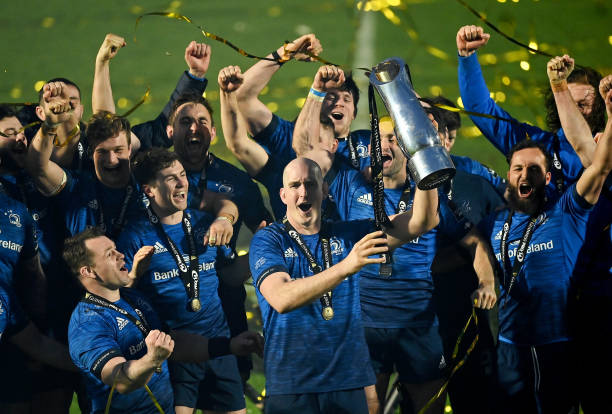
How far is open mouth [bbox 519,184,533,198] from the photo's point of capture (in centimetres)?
309

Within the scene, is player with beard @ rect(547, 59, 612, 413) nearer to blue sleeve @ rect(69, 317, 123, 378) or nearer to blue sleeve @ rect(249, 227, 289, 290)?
blue sleeve @ rect(249, 227, 289, 290)

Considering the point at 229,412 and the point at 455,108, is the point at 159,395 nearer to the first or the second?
the point at 229,412

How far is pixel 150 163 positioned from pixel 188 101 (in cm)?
34

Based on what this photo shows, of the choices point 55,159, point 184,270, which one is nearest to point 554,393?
point 184,270

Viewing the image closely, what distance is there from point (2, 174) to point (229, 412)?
1.48m

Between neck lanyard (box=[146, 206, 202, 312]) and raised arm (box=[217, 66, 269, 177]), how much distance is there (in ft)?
1.35

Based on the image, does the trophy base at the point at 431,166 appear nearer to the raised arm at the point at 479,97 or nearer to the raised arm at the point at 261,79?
the raised arm at the point at 479,97

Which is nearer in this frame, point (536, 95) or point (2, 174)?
point (2, 174)

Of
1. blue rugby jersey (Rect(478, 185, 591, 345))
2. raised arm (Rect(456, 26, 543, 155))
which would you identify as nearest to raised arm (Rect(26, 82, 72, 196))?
raised arm (Rect(456, 26, 543, 155))

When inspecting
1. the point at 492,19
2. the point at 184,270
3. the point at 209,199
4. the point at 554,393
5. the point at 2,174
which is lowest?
the point at 554,393

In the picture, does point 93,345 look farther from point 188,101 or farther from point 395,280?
point 395,280

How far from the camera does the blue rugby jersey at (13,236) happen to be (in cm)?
303

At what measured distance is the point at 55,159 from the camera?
306cm

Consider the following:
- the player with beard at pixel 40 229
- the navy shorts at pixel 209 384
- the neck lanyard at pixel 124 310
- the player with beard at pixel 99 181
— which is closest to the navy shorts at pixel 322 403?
the navy shorts at pixel 209 384
